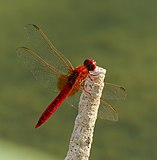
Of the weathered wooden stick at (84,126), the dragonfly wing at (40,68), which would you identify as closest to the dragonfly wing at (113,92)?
the dragonfly wing at (40,68)

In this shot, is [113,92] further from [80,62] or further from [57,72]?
[80,62]

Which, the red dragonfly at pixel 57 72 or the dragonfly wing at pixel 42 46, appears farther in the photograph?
the dragonfly wing at pixel 42 46

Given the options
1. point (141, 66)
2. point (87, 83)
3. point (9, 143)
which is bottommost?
point (87, 83)

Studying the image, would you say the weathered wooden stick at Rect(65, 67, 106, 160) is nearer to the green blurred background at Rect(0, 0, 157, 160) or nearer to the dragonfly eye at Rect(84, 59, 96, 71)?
the dragonfly eye at Rect(84, 59, 96, 71)

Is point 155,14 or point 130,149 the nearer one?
point 130,149

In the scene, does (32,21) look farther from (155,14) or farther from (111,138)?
(111,138)

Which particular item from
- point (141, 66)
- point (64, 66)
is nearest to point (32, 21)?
point (141, 66)

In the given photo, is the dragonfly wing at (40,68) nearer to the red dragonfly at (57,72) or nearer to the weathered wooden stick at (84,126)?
the red dragonfly at (57,72)
